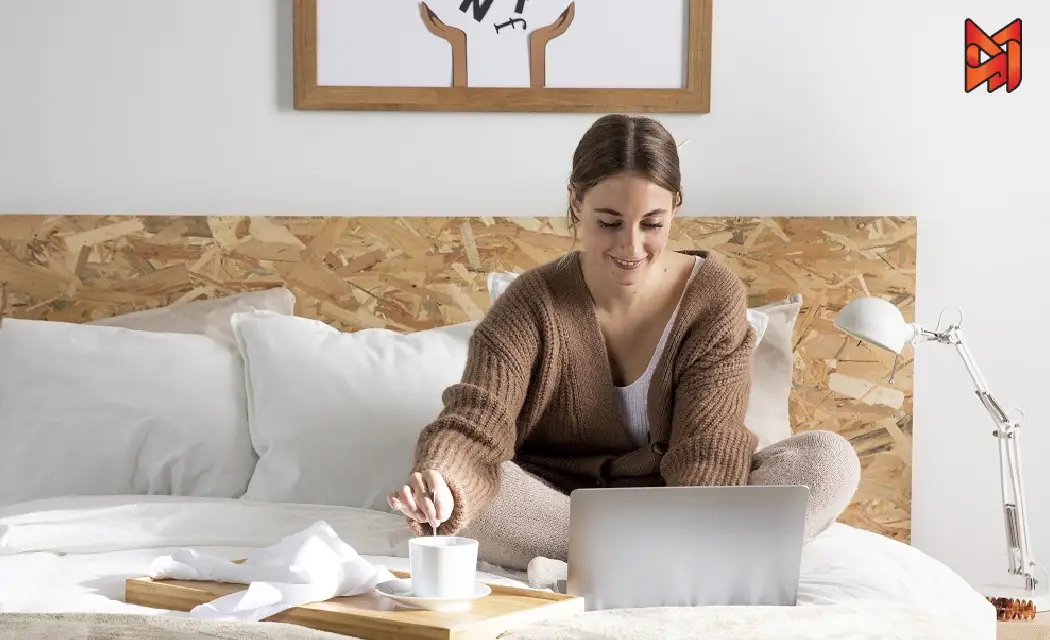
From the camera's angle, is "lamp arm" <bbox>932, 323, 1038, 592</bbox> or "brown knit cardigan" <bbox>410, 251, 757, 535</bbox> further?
"lamp arm" <bbox>932, 323, 1038, 592</bbox>

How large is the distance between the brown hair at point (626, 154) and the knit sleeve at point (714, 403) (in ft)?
0.68

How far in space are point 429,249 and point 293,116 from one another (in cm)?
42

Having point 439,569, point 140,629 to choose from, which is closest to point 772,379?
point 439,569

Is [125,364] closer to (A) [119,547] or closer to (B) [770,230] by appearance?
(A) [119,547]

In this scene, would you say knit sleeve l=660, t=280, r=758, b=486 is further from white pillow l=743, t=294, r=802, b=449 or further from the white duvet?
white pillow l=743, t=294, r=802, b=449

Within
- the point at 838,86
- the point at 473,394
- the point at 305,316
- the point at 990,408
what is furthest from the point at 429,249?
Result: the point at 990,408

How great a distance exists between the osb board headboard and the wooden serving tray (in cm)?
121

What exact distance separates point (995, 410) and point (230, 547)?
4.44ft

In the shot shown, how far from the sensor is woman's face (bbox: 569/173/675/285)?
5.50 ft

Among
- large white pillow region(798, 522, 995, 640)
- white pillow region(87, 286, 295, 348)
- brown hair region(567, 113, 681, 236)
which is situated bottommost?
large white pillow region(798, 522, 995, 640)

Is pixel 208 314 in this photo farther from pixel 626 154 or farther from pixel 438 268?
pixel 626 154

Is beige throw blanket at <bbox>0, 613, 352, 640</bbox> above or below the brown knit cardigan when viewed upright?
below

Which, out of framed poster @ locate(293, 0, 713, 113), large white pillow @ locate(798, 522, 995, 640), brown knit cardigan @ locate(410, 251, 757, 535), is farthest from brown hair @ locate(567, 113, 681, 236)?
framed poster @ locate(293, 0, 713, 113)

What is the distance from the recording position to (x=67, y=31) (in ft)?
7.94
